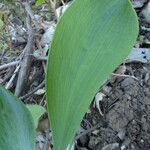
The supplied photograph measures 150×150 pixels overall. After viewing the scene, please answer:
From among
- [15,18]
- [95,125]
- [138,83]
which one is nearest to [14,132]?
[95,125]

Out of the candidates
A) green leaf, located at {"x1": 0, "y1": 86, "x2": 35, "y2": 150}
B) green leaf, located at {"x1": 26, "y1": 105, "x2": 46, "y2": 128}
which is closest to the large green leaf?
green leaf, located at {"x1": 0, "y1": 86, "x2": 35, "y2": 150}

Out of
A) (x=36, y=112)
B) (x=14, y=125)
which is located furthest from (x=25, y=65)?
(x=14, y=125)

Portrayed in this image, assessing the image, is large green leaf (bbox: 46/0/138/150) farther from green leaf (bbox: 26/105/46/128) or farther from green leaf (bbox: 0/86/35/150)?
green leaf (bbox: 26/105/46/128)

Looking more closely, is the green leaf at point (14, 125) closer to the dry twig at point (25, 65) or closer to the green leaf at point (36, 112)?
the green leaf at point (36, 112)

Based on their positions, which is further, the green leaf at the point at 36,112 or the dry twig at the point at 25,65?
the dry twig at the point at 25,65

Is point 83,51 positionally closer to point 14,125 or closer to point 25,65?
point 14,125

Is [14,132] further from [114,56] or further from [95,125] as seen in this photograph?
[95,125]

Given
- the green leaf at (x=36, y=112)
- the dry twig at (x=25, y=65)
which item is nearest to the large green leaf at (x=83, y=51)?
the green leaf at (x=36, y=112)
